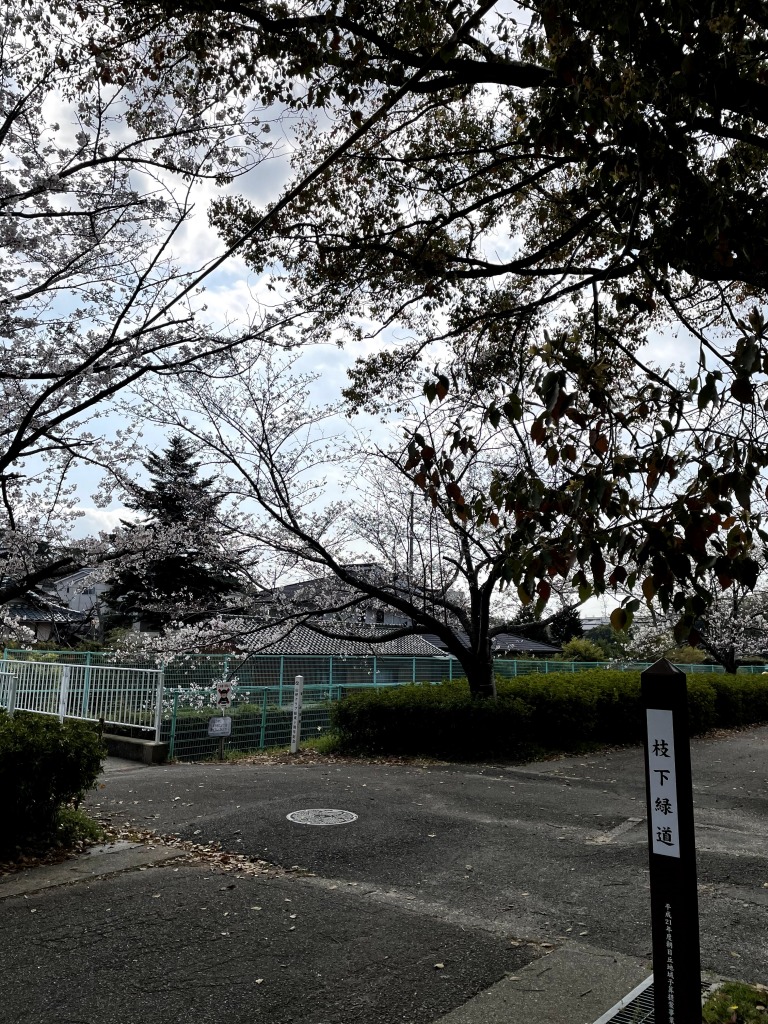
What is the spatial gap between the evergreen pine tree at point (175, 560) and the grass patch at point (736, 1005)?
1002 centimetres

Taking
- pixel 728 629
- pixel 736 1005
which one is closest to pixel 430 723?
pixel 736 1005

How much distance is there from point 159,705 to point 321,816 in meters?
4.66

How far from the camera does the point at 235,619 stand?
43.1ft

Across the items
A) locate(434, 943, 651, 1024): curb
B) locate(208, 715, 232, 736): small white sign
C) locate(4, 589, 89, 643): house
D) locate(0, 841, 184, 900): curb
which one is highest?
locate(4, 589, 89, 643): house

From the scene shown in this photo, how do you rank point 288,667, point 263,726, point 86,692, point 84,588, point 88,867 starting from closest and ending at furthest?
point 88,867, point 86,692, point 263,726, point 288,667, point 84,588

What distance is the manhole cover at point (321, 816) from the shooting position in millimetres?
7176

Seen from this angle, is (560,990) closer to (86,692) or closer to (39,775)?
(39,775)

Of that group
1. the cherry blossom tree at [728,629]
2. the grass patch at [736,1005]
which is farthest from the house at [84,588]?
the cherry blossom tree at [728,629]

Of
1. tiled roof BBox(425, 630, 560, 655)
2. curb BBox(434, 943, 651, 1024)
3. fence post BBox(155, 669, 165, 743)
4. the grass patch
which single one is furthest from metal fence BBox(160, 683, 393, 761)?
tiled roof BBox(425, 630, 560, 655)

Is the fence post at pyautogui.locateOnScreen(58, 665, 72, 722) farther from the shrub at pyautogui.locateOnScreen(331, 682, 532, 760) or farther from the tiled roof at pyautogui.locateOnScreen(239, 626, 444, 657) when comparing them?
the shrub at pyautogui.locateOnScreen(331, 682, 532, 760)

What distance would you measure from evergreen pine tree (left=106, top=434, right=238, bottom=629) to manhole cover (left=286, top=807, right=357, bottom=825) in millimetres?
5406

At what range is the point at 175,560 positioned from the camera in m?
25.2

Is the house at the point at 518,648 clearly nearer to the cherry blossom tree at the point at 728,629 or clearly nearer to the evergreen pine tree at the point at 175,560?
the cherry blossom tree at the point at 728,629

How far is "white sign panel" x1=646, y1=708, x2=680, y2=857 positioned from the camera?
8.43ft
